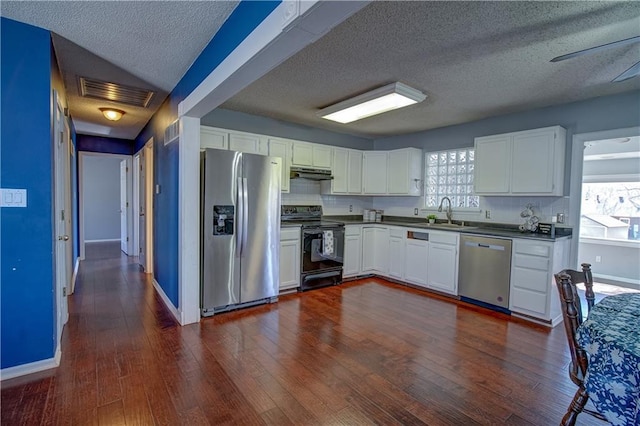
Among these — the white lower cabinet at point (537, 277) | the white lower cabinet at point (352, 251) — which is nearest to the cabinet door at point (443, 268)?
the white lower cabinet at point (537, 277)

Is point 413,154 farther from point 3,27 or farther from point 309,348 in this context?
point 3,27

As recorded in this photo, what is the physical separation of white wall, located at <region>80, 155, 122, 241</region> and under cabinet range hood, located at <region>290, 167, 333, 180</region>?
5.98 m

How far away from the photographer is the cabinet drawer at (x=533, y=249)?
3.26 metres

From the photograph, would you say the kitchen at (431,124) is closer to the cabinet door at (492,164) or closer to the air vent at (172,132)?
the air vent at (172,132)

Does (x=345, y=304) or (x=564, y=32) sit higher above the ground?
(x=564, y=32)

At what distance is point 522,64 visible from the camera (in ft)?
8.46

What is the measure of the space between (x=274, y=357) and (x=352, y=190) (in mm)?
3280

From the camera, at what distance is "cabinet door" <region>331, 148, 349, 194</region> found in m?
4.99

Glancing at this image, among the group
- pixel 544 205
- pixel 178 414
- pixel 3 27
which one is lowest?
pixel 178 414

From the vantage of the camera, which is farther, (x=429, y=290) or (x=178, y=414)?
(x=429, y=290)

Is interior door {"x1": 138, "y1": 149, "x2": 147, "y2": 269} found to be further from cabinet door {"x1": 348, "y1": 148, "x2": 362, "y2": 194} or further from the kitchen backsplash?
cabinet door {"x1": 348, "y1": 148, "x2": 362, "y2": 194}

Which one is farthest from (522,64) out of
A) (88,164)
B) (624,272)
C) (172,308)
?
(88,164)

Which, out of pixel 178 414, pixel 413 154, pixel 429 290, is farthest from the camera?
pixel 413 154

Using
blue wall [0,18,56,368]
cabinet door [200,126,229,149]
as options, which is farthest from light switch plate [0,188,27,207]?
cabinet door [200,126,229,149]
